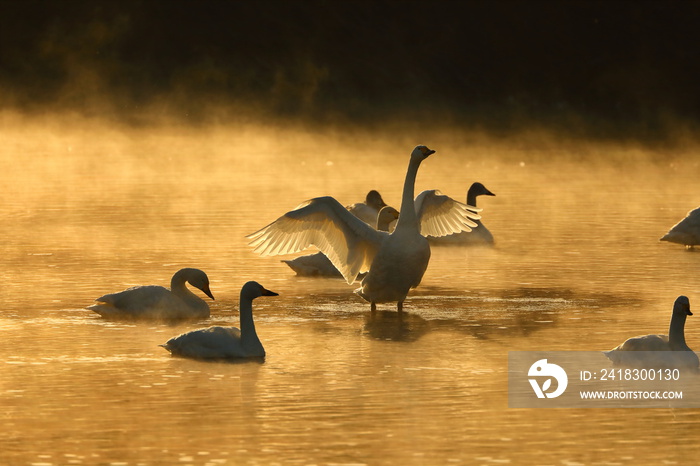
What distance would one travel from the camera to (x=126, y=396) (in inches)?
461

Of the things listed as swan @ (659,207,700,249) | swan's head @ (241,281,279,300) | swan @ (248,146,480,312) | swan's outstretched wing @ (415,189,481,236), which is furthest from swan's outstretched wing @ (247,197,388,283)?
swan @ (659,207,700,249)

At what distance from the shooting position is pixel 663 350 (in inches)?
490

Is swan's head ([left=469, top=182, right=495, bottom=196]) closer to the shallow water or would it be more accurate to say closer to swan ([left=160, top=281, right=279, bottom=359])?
the shallow water

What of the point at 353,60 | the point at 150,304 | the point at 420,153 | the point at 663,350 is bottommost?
the point at 663,350

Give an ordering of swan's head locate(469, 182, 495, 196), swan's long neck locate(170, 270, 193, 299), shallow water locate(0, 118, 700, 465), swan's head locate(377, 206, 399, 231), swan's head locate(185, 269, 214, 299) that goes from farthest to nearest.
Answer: swan's head locate(469, 182, 495, 196)
swan's head locate(377, 206, 399, 231)
swan's head locate(185, 269, 214, 299)
swan's long neck locate(170, 270, 193, 299)
shallow water locate(0, 118, 700, 465)

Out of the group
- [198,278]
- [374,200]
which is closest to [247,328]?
[198,278]

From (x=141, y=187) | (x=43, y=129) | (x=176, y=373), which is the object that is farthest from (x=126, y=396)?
(x=43, y=129)

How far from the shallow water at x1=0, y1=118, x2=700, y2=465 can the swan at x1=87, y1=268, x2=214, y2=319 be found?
0.20 m

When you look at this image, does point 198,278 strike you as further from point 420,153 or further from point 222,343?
point 420,153

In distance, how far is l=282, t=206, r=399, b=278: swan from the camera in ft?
58.7

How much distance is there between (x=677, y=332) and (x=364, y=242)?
4115 mm

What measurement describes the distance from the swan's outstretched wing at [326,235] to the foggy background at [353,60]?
4215 cm

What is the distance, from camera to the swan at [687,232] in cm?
2020

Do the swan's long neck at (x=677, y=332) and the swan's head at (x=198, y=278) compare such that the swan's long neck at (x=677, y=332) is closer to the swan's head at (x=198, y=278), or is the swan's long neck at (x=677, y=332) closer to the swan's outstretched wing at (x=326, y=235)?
the swan's outstretched wing at (x=326, y=235)
